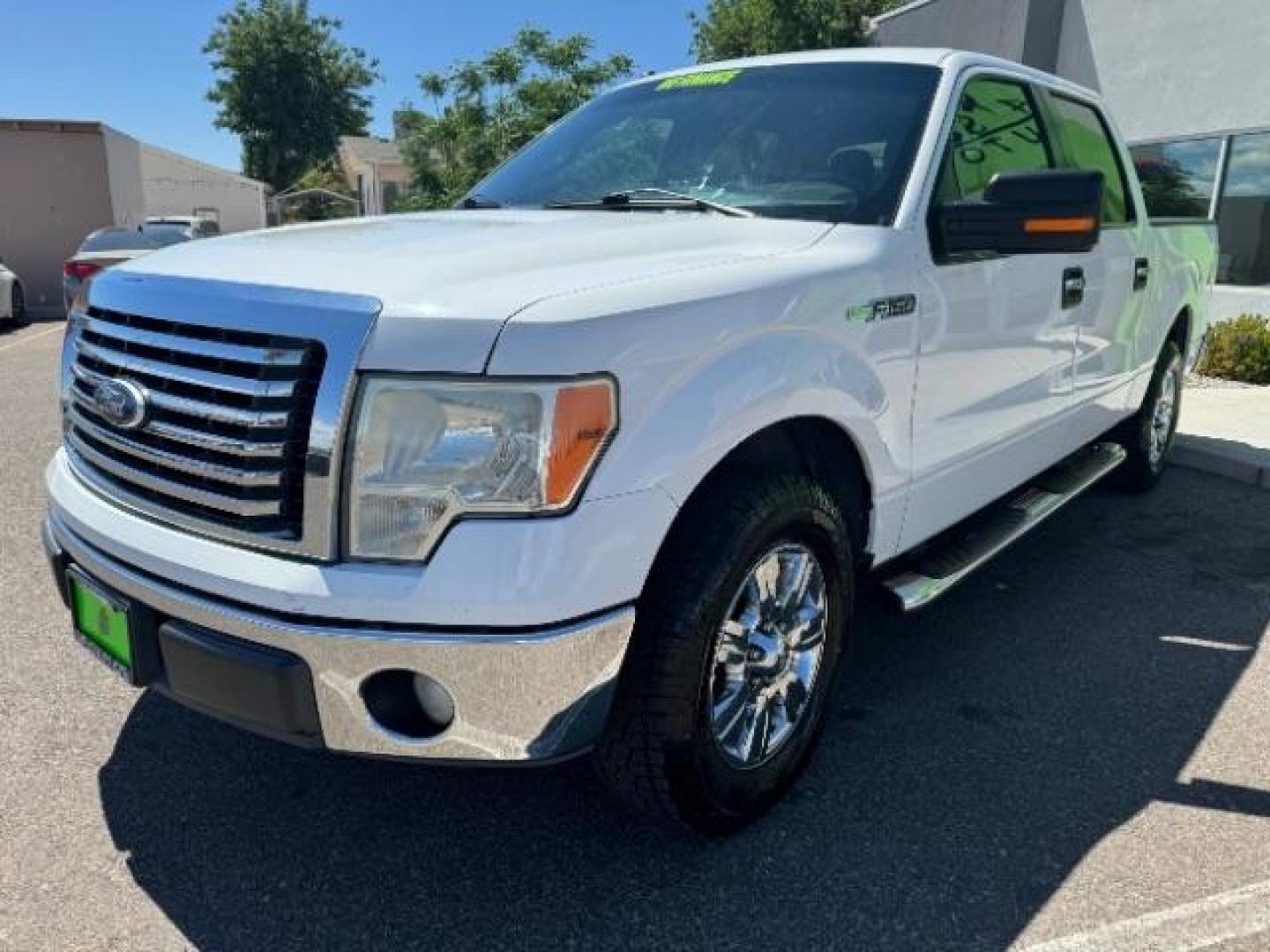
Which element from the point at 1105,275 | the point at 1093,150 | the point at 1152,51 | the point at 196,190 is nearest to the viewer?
the point at 1105,275

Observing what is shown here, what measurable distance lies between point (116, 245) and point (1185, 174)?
1250 cm

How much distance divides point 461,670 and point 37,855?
1.29 m

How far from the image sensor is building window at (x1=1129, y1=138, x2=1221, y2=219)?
33.8 ft

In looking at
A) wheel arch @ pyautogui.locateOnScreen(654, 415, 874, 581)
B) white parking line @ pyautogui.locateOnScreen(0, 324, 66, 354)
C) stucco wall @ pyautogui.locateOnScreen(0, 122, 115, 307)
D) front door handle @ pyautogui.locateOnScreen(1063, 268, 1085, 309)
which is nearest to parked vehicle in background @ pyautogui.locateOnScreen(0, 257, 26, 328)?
white parking line @ pyautogui.locateOnScreen(0, 324, 66, 354)

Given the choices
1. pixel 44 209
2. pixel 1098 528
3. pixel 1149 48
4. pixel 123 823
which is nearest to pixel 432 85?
pixel 44 209

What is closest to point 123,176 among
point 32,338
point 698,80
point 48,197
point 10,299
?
point 48,197

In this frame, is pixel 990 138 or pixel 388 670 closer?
pixel 388 670

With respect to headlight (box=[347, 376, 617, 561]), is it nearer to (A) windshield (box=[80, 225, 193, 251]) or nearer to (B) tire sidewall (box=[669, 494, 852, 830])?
(B) tire sidewall (box=[669, 494, 852, 830])

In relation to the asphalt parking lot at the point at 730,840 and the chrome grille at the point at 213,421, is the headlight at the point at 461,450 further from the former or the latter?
the asphalt parking lot at the point at 730,840

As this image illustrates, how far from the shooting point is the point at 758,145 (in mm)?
3178

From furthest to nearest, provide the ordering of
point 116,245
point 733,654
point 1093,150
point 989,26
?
point 989,26, point 116,245, point 1093,150, point 733,654

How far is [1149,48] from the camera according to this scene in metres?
11.1

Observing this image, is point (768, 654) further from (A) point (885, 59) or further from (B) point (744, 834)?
(A) point (885, 59)

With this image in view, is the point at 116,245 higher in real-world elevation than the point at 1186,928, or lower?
higher
